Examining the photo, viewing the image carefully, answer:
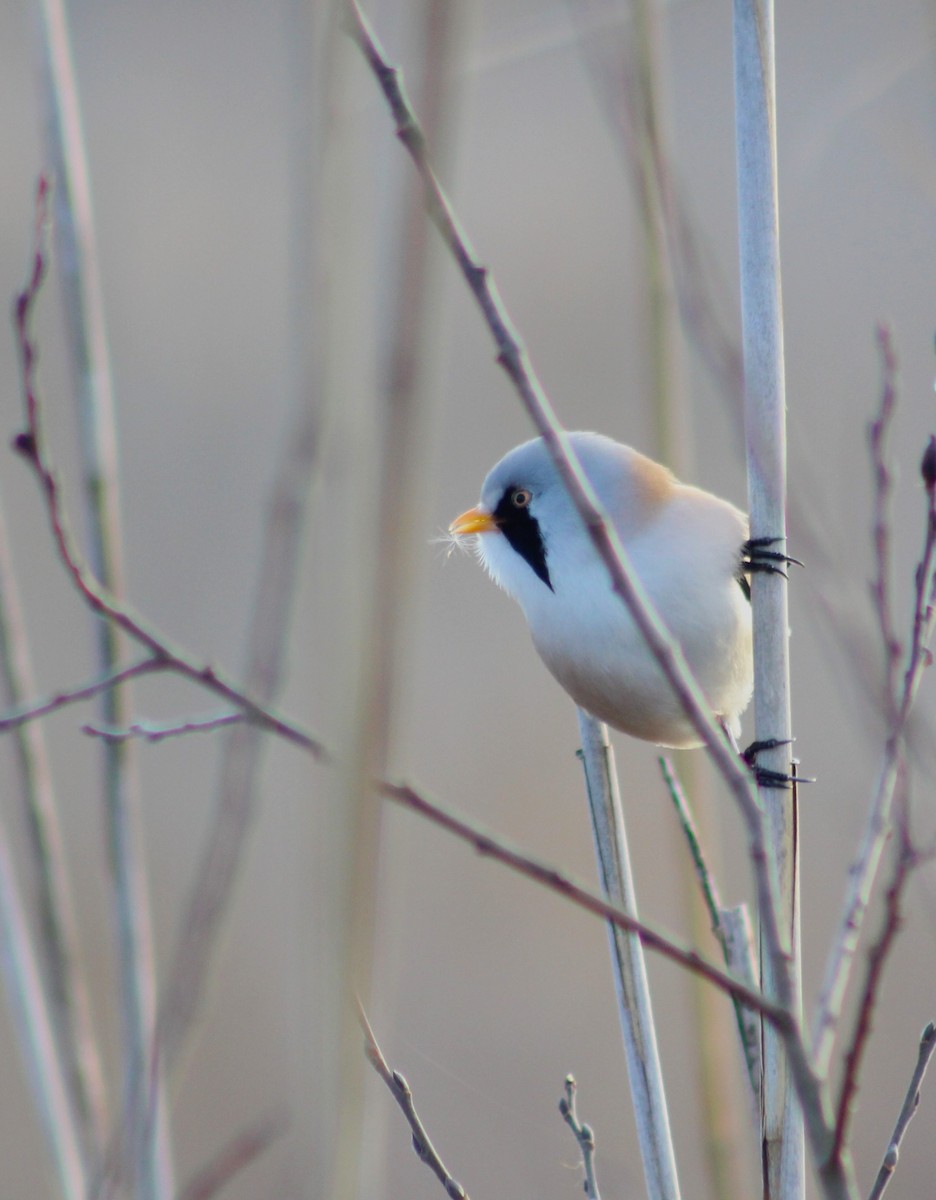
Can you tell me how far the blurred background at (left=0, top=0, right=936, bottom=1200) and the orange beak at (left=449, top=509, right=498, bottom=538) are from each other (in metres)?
0.35

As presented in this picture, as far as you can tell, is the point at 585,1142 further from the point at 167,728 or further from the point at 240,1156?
the point at 167,728

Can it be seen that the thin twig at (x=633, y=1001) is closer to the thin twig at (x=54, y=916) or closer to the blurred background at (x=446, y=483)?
the blurred background at (x=446, y=483)

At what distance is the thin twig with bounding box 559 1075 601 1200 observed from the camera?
1.32 meters

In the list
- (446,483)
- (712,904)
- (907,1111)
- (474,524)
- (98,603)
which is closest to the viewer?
(98,603)

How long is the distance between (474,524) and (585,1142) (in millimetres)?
1058

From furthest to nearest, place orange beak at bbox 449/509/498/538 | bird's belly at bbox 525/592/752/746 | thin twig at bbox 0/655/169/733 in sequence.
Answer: orange beak at bbox 449/509/498/538 → bird's belly at bbox 525/592/752/746 → thin twig at bbox 0/655/169/733

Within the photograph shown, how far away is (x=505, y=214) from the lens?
7.79 meters

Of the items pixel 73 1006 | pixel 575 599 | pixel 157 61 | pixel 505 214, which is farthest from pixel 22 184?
pixel 73 1006

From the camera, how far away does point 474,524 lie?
2201 millimetres

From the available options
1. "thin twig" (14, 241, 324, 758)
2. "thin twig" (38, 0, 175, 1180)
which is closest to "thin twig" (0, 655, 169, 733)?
"thin twig" (14, 241, 324, 758)

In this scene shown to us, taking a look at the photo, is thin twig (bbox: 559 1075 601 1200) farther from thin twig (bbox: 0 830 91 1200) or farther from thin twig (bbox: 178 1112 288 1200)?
thin twig (bbox: 0 830 91 1200)

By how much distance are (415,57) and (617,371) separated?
6.18 metres

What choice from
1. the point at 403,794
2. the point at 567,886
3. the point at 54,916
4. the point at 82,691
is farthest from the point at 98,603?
the point at 54,916

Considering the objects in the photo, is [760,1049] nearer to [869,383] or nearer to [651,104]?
[651,104]
